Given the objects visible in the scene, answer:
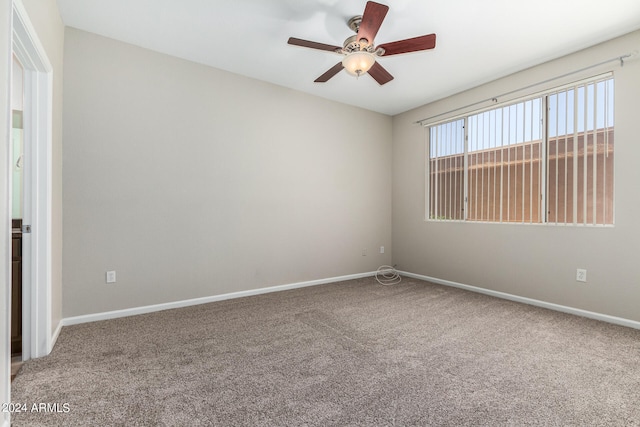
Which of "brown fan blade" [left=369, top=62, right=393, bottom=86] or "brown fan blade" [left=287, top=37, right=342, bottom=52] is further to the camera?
"brown fan blade" [left=369, top=62, right=393, bottom=86]

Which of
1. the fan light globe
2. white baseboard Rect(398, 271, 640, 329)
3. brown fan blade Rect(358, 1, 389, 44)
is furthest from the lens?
white baseboard Rect(398, 271, 640, 329)

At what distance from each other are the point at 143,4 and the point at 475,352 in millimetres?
3688

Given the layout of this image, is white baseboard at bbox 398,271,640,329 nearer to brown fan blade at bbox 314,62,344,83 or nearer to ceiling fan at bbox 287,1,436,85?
ceiling fan at bbox 287,1,436,85

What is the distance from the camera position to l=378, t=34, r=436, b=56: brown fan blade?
2180 mm

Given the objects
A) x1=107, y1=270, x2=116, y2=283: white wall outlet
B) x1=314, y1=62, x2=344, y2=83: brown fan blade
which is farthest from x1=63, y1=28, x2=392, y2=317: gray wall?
x1=314, y1=62, x2=344, y2=83: brown fan blade

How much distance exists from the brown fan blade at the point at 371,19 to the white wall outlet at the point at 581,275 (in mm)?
2955

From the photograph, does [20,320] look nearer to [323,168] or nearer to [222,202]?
[222,202]

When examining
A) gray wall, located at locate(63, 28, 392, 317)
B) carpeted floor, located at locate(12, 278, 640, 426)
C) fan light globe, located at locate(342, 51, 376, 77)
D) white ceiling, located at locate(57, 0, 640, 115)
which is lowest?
carpeted floor, located at locate(12, 278, 640, 426)

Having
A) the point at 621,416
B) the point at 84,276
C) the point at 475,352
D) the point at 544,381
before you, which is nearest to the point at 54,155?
the point at 84,276

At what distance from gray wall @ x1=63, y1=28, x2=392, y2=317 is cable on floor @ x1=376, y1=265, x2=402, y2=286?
43cm

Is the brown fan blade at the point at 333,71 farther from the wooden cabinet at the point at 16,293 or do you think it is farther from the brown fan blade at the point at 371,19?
the wooden cabinet at the point at 16,293

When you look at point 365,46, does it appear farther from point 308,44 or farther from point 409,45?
point 308,44

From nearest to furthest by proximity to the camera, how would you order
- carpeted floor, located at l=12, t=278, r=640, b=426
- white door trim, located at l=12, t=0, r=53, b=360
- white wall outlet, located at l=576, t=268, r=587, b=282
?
→ carpeted floor, located at l=12, t=278, r=640, b=426 < white door trim, located at l=12, t=0, r=53, b=360 < white wall outlet, located at l=576, t=268, r=587, b=282

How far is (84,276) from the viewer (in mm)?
2719
